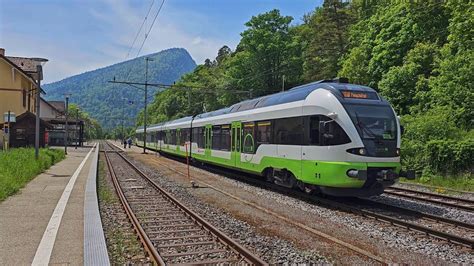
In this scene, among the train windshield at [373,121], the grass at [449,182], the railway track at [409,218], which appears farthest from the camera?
the grass at [449,182]

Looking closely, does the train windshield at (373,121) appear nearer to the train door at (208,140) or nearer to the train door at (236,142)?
the train door at (236,142)

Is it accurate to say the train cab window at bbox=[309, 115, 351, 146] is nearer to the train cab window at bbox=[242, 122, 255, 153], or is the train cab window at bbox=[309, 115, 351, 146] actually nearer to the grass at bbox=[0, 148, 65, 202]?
the train cab window at bbox=[242, 122, 255, 153]

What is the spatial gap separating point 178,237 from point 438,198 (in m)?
9.35

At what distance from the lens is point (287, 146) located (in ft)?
43.7

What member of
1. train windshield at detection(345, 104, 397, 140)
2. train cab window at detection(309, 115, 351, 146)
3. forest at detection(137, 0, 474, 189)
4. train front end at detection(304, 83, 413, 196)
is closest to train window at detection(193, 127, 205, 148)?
forest at detection(137, 0, 474, 189)

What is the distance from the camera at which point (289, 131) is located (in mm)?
13281

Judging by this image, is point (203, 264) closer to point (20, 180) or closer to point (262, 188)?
point (262, 188)

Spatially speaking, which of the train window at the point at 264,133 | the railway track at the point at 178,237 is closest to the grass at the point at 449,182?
the train window at the point at 264,133

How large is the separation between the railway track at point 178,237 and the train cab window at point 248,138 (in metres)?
4.58

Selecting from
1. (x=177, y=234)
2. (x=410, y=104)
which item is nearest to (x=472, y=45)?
(x=410, y=104)

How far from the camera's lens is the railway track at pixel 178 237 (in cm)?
657

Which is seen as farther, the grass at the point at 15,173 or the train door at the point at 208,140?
the train door at the point at 208,140

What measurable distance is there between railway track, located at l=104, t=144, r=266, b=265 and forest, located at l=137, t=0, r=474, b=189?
1165 cm

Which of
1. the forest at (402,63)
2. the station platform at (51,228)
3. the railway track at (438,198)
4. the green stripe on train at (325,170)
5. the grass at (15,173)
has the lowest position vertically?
the railway track at (438,198)
